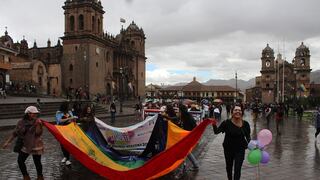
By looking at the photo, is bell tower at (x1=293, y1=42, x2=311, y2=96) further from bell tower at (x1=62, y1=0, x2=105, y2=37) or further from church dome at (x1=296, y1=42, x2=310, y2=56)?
bell tower at (x1=62, y1=0, x2=105, y2=37)

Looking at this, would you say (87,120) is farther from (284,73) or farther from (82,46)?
(284,73)

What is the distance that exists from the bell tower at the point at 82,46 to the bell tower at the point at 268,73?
58.1 metres

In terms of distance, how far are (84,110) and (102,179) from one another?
7.90 ft

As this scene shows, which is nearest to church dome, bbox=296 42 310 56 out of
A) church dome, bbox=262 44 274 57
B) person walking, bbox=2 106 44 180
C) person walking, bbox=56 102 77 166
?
church dome, bbox=262 44 274 57

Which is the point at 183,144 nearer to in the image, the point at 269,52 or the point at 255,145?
the point at 255,145

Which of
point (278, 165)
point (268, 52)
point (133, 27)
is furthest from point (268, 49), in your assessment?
point (278, 165)

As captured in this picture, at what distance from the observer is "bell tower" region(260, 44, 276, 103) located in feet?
373

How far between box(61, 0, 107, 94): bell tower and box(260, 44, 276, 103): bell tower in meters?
58.1

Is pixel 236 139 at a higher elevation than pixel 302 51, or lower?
lower

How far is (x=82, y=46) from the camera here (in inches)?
2625

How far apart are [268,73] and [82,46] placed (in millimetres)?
62457

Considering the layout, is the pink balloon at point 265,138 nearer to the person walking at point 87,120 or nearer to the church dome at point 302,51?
the person walking at point 87,120

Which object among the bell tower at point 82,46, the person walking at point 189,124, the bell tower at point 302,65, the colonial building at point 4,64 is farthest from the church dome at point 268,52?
the person walking at point 189,124

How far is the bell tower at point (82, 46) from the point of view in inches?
2625
